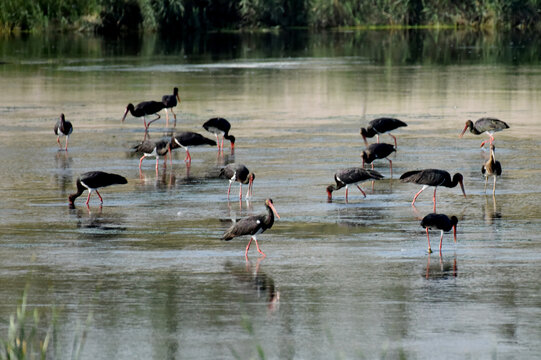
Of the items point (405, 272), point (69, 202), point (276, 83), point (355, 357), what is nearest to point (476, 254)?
point (405, 272)

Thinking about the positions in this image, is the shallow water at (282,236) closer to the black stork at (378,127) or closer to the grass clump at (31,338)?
the grass clump at (31,338)

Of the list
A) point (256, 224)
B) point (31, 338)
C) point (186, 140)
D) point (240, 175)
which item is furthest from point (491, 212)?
point (31, 338)

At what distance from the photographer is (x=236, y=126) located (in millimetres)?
23891

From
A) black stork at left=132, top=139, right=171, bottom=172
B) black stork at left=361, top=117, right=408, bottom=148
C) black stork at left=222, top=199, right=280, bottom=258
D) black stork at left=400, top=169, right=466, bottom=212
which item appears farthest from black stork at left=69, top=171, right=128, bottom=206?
black stork at left=361, top=117, right=408, bottom=148

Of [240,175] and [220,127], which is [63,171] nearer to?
[220,127]

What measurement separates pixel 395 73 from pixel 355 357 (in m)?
28.4

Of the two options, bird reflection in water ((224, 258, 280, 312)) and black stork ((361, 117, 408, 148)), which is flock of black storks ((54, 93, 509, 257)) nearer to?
black stork ((361, 117, 408, 148))

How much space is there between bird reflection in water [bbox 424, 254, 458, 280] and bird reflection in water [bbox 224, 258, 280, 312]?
Answer: 1522mm

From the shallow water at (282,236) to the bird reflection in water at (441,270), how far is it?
0.03 metres

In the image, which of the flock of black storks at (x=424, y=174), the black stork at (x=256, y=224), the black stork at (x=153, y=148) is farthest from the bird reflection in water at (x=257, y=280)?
the black stork at (x=153, y=148)

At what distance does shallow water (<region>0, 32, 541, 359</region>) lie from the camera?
9.29 metres

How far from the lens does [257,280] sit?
435 inches

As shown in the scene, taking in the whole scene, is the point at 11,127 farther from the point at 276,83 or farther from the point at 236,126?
the point at 276,83

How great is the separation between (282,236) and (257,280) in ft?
6.95
